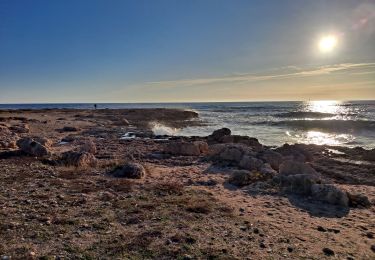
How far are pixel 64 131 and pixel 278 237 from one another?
2675cm

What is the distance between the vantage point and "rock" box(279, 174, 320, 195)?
444 inches

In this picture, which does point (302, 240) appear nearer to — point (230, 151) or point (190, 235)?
point (190, 235)

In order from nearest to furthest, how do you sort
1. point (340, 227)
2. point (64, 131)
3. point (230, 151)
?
1. point (340, 227)
2. point (230, 151)
3. point (64, 131)

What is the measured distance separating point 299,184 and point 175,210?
4.54 meters

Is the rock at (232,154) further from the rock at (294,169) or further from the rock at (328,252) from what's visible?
the rock at (328,252)

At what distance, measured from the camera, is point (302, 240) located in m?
7.52

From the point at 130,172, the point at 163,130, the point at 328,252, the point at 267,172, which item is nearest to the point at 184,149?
the point at 267,172

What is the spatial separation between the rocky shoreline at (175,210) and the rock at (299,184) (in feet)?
0.11

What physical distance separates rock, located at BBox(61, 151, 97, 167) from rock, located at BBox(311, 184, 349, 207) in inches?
323

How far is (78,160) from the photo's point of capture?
46.4 ft

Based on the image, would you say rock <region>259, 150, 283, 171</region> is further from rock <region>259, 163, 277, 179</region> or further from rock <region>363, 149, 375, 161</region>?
rock <region>363, 149, 375, 161</region>

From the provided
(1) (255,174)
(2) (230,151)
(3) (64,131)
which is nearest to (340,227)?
(1) (255,174)

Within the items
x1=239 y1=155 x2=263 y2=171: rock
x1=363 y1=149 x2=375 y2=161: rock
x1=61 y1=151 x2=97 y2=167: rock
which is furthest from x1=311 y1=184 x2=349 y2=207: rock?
x1=363 y1=149 x2=375 y2=161: rock

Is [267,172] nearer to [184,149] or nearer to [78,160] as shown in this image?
[184,149]
